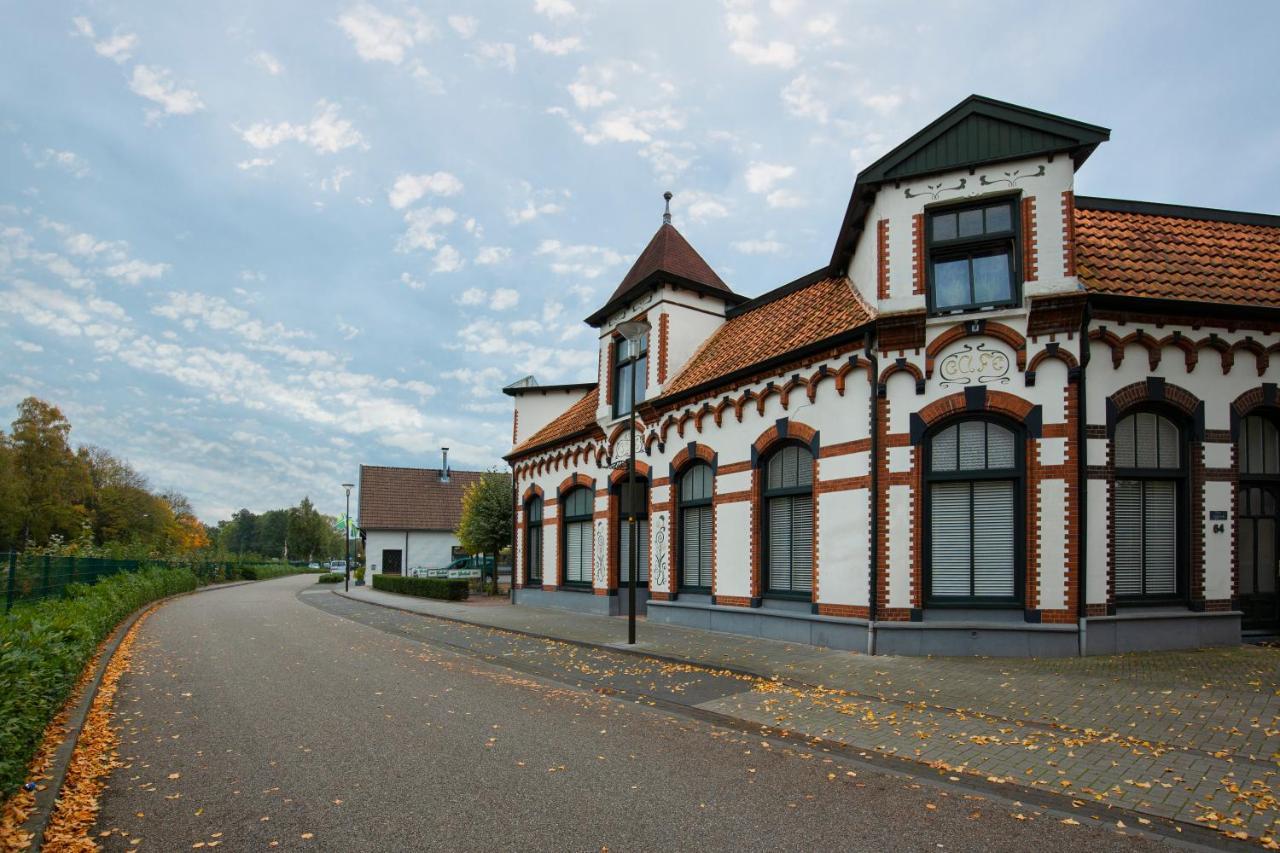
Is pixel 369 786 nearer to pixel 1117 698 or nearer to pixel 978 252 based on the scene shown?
pixel 1117 698

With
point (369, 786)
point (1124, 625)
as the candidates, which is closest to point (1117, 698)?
point (1124, 625)

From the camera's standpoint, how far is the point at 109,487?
68.1 metres

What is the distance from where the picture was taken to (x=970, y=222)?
12.3 meters

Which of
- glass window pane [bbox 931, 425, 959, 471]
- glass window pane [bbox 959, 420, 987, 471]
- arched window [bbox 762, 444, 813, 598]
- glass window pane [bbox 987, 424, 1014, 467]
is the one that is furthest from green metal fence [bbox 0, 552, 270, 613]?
glass window pane [bbox 987, 424, 1014, 467]

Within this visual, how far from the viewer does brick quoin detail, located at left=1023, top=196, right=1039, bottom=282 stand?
11.5 meters

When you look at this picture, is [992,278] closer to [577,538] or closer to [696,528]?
[696,528]

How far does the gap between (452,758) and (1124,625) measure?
33.0 feet

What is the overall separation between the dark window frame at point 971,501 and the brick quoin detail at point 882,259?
2.45 meters

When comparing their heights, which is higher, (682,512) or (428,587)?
(682,512)

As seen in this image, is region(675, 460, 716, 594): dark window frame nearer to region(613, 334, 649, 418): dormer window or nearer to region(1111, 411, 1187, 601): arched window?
region(613, 334, 649, 418): dormer window

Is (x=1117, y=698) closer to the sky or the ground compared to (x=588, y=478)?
closer to the ground

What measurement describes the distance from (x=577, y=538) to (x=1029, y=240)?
14.8 m

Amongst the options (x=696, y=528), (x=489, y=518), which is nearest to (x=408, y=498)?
(x=489, y=518)

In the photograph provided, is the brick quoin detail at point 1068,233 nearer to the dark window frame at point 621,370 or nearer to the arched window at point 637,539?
the arched window at point 637,539
